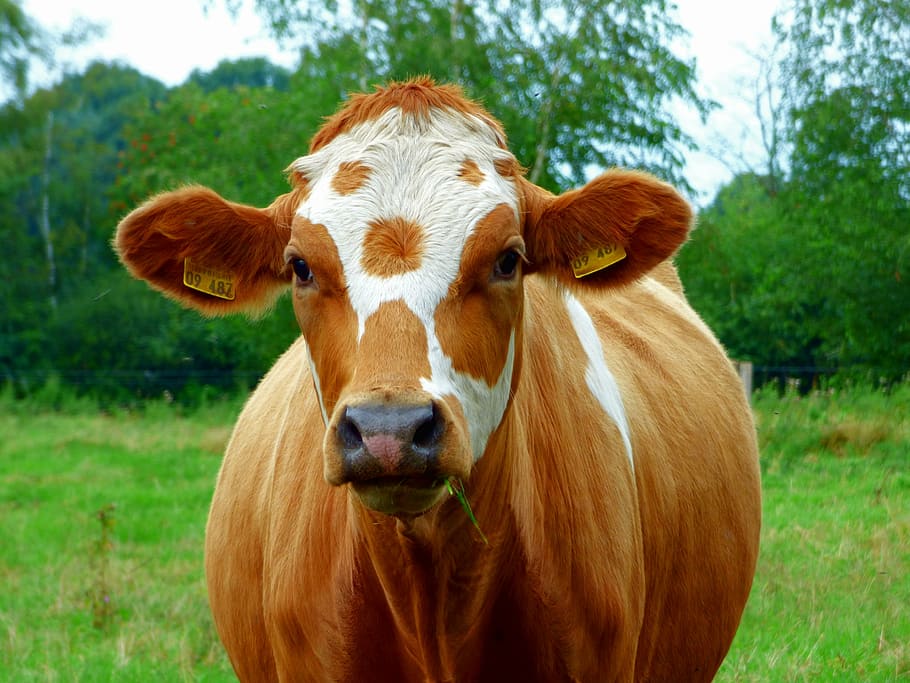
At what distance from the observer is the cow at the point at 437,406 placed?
2.66m

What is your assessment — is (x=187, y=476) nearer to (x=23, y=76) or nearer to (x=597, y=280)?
(x=597, y=280)

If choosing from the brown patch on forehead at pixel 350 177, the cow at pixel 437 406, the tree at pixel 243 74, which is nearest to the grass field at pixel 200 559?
the cow at pixel 437 406

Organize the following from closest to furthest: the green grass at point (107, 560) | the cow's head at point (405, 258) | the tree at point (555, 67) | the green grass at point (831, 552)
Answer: the cow's head at point (405, 258)
the green grass at point (831, 552)
the green grass at point (107, 560)
the tree at point (555, 67)

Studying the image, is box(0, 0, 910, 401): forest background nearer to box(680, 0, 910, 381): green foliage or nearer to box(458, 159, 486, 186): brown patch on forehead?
box(680, 0, 910, 381): green foliage

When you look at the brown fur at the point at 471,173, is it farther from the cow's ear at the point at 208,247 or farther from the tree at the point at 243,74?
the tree at the point at 243,74

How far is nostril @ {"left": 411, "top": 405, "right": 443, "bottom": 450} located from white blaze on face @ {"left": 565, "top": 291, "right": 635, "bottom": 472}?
1.24m

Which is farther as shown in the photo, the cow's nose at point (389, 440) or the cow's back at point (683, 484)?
the cow's back at point (683, 484)

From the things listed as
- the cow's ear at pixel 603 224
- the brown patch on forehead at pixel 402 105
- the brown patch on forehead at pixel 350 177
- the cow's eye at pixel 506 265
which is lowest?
the cow's eye at pixel 506 265

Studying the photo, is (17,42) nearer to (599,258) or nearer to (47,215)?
(47,215)

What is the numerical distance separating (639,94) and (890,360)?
22.0 feet

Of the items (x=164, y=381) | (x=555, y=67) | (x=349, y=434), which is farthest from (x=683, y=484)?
(x=164, y=381)

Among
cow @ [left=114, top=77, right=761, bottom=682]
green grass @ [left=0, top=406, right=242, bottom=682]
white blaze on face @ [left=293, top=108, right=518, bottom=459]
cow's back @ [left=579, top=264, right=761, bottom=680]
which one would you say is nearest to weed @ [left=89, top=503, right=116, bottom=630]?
green grass @ [left=0, top=406, right=242, bottom=682]

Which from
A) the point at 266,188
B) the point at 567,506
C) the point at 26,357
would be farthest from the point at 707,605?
the point at 26,357

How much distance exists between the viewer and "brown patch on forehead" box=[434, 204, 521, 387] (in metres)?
2.73
